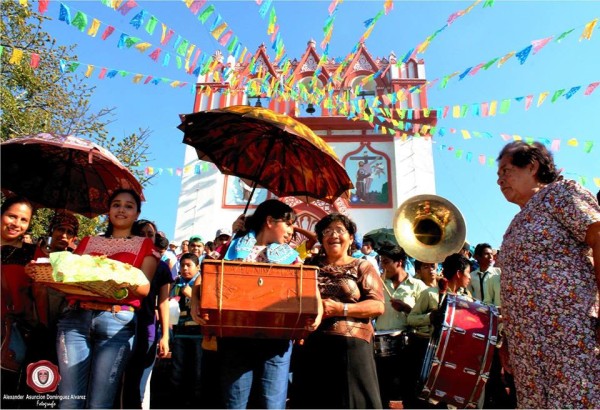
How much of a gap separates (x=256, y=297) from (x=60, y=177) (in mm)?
2965

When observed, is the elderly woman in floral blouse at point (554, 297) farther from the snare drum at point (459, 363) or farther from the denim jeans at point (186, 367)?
the denim jeans at point (186, 367)

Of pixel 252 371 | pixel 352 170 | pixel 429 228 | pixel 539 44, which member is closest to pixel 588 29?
pixel 539 44

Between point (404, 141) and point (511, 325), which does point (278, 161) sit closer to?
point (511, 325)

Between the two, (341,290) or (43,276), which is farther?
(341,290)

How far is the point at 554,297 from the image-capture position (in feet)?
7.11

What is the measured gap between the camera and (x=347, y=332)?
2758 mm

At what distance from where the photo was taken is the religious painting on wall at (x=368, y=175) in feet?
55.2

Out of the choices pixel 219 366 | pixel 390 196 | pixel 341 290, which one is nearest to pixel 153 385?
pixel 219 366

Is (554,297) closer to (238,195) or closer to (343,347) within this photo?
(343,347)

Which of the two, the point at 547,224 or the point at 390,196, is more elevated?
the point at 390,196

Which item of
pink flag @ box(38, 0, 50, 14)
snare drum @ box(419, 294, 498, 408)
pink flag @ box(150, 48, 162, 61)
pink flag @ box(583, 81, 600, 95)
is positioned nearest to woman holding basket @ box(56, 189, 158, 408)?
snare drum @ box(419, 294, 498, 408)

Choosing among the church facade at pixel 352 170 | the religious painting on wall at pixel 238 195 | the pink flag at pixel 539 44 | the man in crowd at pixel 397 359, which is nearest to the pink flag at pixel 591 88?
the pink flag at pixel 539 44

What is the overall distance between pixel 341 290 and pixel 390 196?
567 inches

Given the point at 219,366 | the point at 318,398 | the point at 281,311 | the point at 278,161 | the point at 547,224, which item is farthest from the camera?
the point at 278,161
